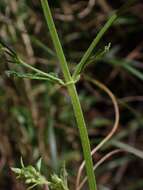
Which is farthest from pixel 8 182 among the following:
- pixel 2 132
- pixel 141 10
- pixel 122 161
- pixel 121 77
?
pixel 141 10

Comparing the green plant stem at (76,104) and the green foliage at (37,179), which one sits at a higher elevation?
the green plant stem at (76,104)

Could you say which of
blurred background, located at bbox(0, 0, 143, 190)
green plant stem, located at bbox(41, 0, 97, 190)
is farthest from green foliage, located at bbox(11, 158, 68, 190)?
blurred background, located at bbox(0, 0, 143, 190)

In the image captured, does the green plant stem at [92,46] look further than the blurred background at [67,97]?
No

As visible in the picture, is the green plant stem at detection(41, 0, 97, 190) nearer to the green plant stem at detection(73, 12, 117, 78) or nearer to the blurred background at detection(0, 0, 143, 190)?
the green plant stem at detection(73, 12, 117, 78)

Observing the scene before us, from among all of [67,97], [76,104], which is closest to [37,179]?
[76,104]

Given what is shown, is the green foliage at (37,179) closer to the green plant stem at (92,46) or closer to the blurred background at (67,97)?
the green plant stem at (92,46)

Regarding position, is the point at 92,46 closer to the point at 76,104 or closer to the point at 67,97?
the point at 76,104

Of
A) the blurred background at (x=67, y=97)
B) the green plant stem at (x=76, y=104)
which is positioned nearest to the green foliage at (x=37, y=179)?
the green plant stem at (x=76, y=104)

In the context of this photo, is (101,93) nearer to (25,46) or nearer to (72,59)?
(72,59)

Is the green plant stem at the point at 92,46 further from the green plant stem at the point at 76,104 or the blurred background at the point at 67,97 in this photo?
the blurred background at the point at 67,97
